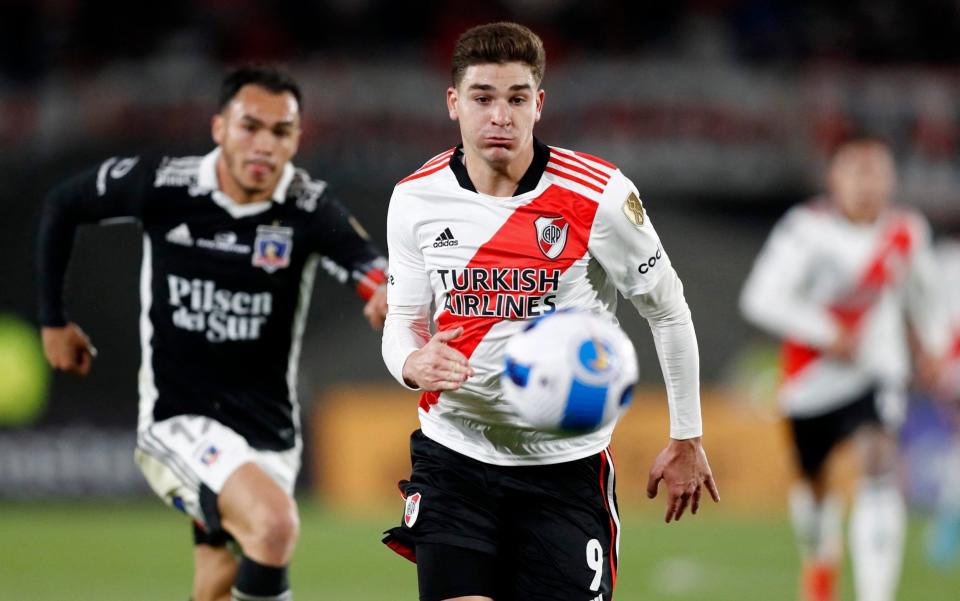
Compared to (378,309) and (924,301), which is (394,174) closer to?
(924,301)

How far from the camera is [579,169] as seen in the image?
14.9 feet

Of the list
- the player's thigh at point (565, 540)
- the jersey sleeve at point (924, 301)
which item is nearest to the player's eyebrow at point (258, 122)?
the player's thigh at point (565, 540)

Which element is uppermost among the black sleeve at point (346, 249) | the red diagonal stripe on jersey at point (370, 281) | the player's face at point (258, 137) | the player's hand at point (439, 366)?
the player's face at point (258, 137)

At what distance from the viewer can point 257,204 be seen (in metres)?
5.89

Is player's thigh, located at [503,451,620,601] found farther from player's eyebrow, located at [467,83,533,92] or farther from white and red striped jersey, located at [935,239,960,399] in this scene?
white and red striped jersey, located at [935,239,960,399]

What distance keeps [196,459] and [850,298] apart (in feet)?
13.9

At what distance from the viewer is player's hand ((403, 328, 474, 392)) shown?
4.12 metres

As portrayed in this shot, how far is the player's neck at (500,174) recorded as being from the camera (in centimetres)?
454

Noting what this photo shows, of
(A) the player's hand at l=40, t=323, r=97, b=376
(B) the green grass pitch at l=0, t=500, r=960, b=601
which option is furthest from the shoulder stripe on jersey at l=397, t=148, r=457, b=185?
(B) the green grass pitch at l=0, t=500, r=960, b=601

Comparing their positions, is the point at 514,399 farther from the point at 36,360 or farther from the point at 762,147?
the point at 762,147

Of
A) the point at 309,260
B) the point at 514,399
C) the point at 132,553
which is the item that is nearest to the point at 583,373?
the point at 514,399

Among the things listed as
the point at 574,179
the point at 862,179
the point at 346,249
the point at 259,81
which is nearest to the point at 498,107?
the point at 574,179

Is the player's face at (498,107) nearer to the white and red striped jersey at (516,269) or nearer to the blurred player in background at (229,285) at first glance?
the white and red striped jersey at (516,269)

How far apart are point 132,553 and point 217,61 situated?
767 cm
